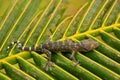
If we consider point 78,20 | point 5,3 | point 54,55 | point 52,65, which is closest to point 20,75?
point 52,65

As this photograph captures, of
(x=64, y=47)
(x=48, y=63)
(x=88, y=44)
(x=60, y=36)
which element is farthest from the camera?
(x=64, y=47)

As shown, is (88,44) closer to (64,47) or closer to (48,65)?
(64,47)

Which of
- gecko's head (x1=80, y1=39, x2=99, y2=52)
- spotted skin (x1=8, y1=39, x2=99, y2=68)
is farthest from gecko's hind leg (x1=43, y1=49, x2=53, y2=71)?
gecko's head (x1=80, y1=39, x2=99, y2=52)

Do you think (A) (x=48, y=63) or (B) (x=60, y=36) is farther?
(B) (x=60, y=36)


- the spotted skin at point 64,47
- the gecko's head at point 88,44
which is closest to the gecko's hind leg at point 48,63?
the spotted skin at point 64,47

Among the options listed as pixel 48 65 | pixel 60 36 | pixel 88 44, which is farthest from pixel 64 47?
pixel 48 65

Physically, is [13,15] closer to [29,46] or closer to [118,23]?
[29,46]
